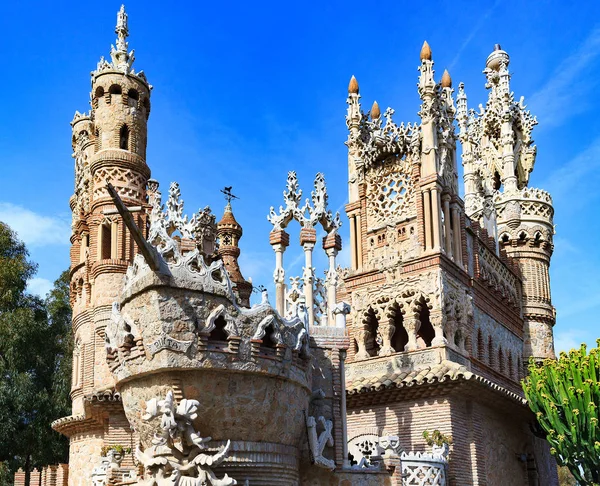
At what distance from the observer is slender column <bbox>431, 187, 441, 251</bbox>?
19844 millimetres

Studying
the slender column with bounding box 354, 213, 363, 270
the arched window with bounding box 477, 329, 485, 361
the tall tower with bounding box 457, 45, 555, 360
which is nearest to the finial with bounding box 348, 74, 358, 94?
the slender column with bounding box 354, 213, 363, 270

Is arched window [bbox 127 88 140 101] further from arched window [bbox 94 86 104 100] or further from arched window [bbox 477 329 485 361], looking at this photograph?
arched window [bbox 477 329 485 361]

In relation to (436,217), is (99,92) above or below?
above

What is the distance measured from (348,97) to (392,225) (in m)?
3.86

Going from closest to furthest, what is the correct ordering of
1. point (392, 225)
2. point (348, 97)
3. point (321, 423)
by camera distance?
point (321, 423)
point (392, 225)
point (348, 97)

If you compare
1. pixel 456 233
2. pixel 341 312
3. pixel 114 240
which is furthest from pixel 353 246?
pixel 114 240

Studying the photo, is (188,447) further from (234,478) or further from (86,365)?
(86,365)

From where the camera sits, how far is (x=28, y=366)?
30.4 metres

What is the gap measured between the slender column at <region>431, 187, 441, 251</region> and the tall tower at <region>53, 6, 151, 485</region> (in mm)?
7880

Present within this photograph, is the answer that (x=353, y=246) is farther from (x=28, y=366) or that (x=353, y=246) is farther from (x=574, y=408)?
(x=28, y=366)

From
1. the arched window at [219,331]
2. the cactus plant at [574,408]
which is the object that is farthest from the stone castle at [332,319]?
the cactus plant at [574,408]

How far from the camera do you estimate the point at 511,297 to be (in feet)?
80.8

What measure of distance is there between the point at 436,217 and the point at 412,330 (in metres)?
2.70

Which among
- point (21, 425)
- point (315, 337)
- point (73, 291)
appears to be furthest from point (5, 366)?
point (315, 337)
